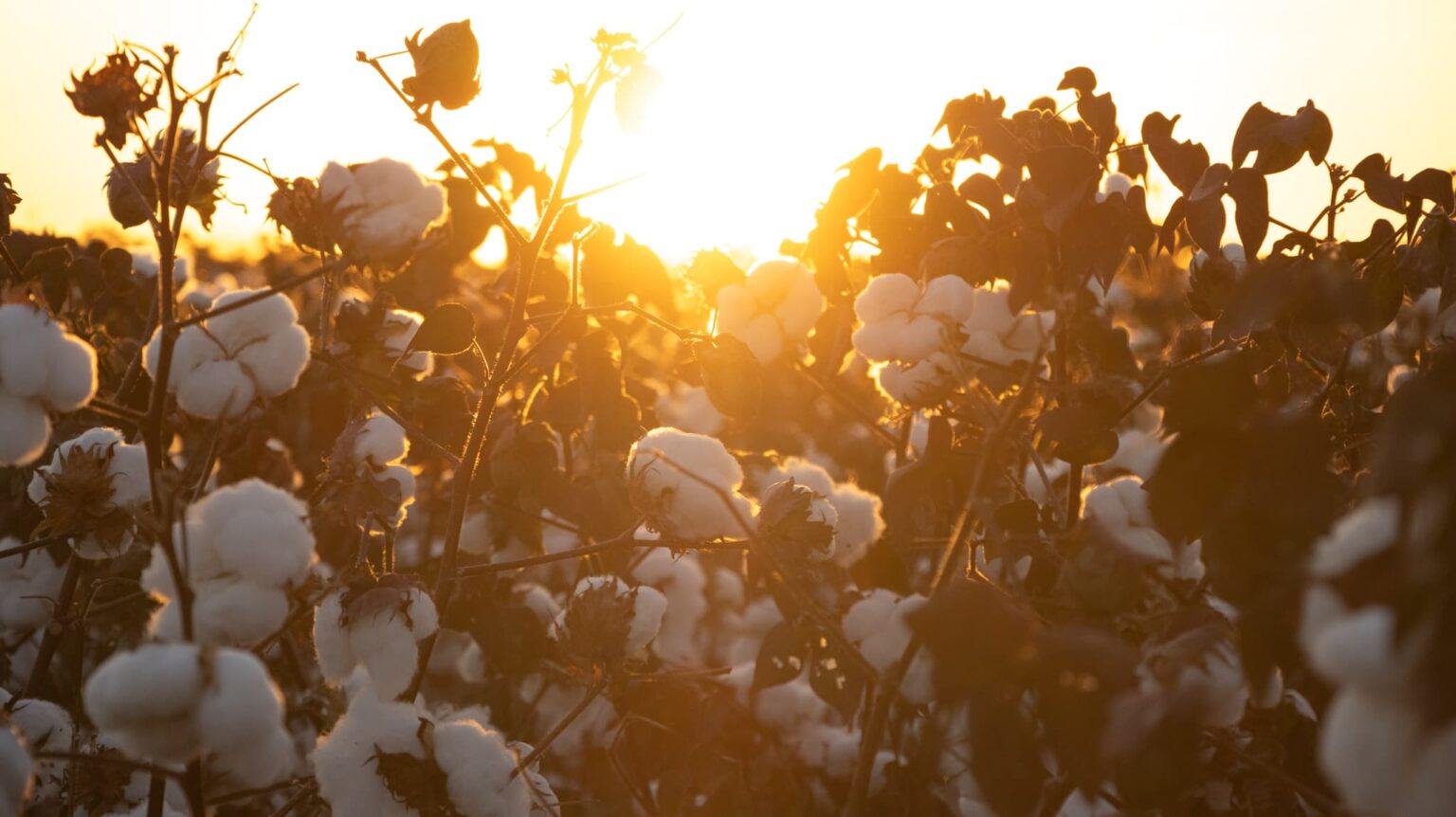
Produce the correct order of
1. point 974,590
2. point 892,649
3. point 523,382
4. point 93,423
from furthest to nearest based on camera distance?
point 523,382 → point 93,423 → point 892,649 → point 974,590

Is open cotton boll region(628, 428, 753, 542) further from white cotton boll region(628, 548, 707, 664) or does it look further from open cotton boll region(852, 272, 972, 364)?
white cotton boll region(628, 548, 707, 664)

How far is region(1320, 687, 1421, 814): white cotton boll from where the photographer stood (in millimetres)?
601

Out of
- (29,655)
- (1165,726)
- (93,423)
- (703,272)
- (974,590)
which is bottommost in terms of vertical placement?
(1165,726)

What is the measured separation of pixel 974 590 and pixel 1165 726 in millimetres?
214

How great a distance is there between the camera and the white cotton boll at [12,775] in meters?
0.85

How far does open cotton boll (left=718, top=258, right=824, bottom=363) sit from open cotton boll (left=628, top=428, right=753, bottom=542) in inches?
14.6

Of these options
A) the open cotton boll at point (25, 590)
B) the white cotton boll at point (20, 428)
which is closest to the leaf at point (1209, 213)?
the white cotton boll at point (20, 428)

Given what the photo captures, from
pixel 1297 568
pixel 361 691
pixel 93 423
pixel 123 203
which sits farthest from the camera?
pixel 93 423

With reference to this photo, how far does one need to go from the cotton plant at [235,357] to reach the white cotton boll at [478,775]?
1.34 feet

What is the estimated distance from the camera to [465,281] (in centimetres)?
228

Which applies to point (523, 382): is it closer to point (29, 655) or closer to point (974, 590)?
point (29, 655)

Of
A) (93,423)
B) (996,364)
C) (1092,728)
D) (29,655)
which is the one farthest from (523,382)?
(1092,728)

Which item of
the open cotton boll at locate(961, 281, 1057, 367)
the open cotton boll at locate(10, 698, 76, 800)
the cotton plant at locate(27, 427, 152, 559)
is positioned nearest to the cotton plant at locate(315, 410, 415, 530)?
the cotton plant at locate(27, 427, 152, 559)

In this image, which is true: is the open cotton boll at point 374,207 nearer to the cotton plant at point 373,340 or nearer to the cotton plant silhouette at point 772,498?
the cotton plant silhouette at point 772,498
